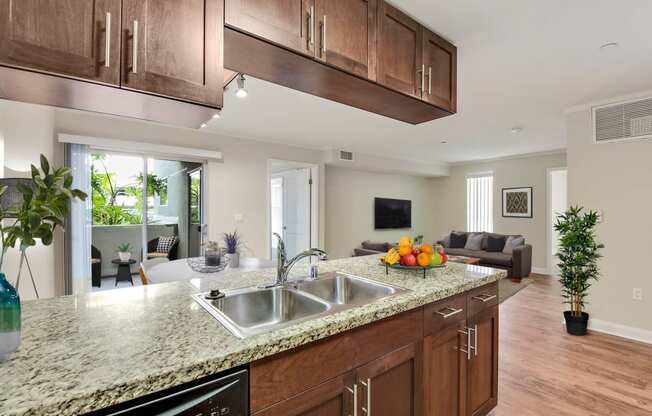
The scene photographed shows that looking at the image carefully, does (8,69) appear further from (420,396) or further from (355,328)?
(420,396)

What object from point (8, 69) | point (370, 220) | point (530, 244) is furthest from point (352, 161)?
point (8, 69)

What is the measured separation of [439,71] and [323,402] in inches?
73.5

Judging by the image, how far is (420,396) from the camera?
141 cm

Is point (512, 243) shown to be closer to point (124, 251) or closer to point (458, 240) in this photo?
point (458, 240)

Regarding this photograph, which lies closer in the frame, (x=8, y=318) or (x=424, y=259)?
(x=8, y=318)

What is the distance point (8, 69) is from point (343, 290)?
1.56 meters

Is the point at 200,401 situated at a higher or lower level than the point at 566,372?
higher

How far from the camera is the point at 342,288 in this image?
1757 millimetres

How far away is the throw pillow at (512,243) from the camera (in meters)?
6.00

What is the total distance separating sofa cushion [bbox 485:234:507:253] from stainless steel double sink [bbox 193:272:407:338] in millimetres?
5557

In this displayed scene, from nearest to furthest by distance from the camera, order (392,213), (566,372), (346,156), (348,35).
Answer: (348,35), (566,372), (346,156), (392,213)

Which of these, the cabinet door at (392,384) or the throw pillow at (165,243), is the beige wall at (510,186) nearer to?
the cabinet door at (392,384)

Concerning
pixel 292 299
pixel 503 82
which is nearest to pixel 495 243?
pixel 503 82

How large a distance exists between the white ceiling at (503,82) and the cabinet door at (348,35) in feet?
1.10
